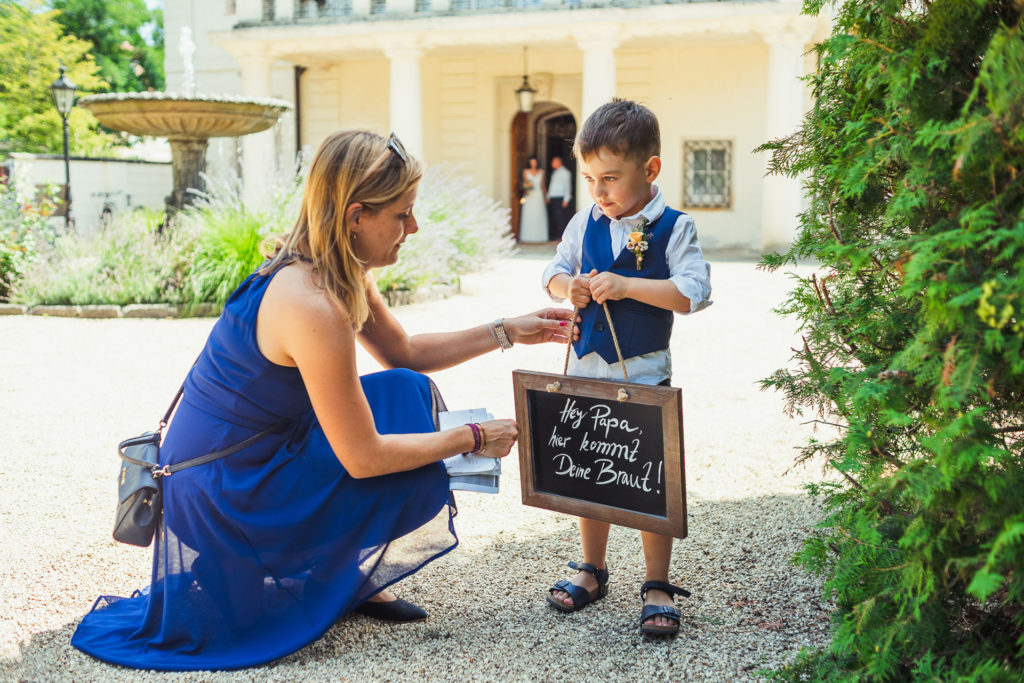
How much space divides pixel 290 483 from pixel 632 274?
3.77 feet

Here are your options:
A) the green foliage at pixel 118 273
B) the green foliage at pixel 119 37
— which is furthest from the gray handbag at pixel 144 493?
the green foliage at pixel 119 37

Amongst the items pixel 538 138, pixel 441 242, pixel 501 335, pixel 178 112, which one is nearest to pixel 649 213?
pixel 501 335

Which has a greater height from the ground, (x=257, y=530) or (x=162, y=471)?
(x=162, y=471)

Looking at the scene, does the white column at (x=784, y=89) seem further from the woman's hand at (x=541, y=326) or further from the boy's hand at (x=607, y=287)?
the boy's hand at (x=607, y=287)

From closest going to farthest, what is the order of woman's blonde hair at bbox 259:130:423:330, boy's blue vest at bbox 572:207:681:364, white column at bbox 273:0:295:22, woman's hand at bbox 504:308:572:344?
1. woman's blonde hair at bbox 259:130:423:330
2. boy's blue vest at bbox 572:207:681:364
3. woman's hand at bbox 504:308:572:344
4. white column at bbox 273:0:295:22

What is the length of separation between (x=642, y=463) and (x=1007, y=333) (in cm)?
114

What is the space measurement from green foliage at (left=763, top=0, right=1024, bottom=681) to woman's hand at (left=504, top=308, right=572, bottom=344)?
85 cm

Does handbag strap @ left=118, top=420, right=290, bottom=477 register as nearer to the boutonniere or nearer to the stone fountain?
the boutonniere

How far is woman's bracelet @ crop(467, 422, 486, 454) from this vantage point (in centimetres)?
261

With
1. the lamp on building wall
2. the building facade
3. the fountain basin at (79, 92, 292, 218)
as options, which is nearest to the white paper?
the fountain basin at (79, 92, 292, 218)

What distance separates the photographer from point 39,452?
4.57 metres

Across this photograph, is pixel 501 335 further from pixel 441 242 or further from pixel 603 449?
pixel 441 242

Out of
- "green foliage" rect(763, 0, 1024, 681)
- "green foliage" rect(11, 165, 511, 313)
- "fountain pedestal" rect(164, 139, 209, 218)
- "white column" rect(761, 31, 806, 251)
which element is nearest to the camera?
"green foliage" rect(763, 0, 1024, 681)

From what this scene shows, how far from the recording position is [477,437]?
2609 mm
